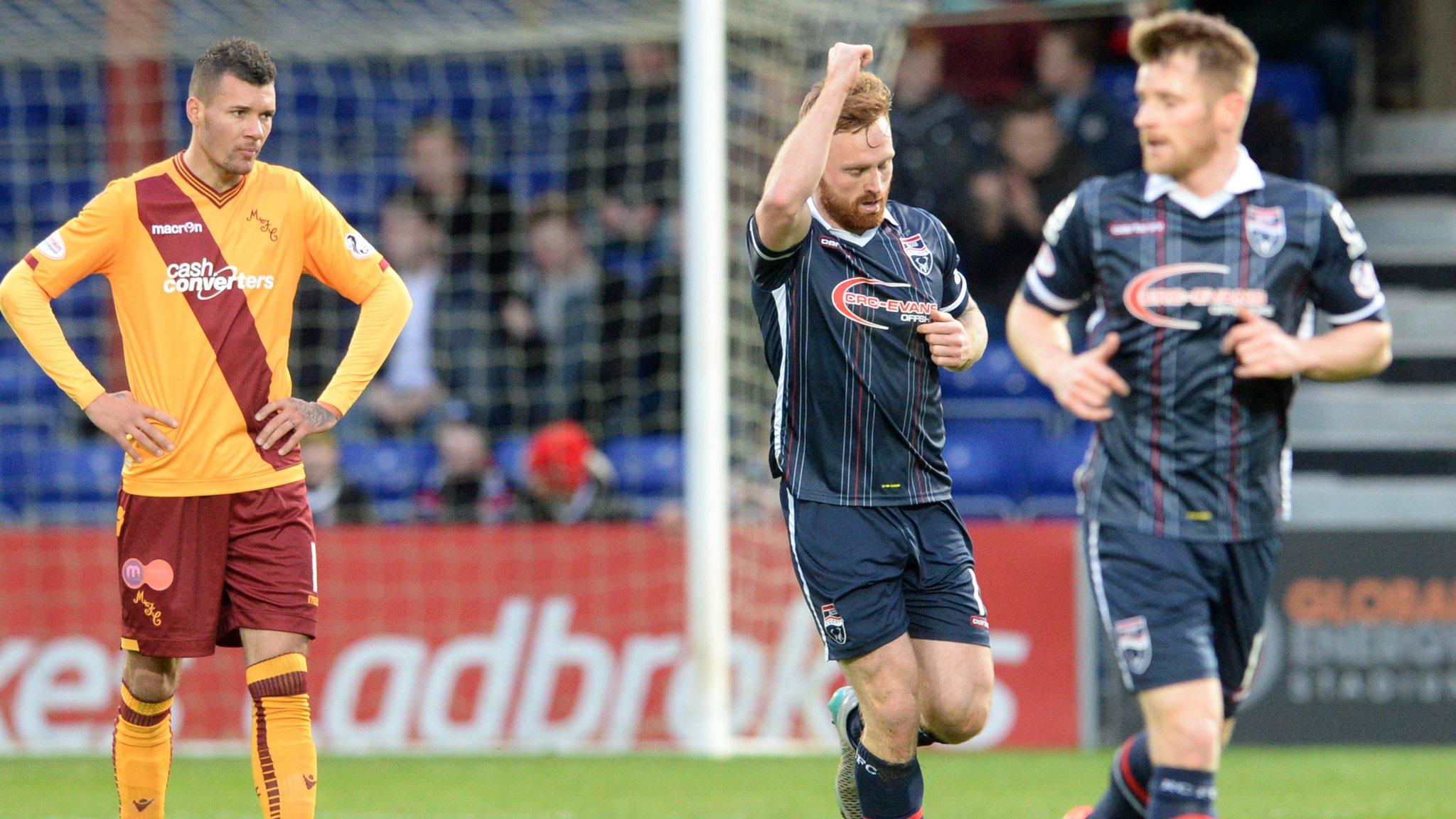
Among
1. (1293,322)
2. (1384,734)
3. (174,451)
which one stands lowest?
(1384,734)

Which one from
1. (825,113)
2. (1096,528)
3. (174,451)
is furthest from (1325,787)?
(174,451)

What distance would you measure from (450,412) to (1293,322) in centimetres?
640

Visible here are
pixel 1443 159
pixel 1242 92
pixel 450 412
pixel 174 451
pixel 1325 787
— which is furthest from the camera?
pixel 1443 159

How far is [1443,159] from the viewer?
13500 millimetres

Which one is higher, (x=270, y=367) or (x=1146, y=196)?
(x=1146, y=196)

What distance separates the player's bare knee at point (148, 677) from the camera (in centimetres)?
513

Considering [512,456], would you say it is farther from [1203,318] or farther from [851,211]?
[1203,318]

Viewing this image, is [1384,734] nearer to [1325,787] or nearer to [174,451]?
[1325,787]

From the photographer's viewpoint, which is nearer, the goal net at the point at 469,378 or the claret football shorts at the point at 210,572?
the claret football shorts at the point at 210,572

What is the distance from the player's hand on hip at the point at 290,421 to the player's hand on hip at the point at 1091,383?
202 cm

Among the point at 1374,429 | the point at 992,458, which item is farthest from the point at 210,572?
the point at 1374,429

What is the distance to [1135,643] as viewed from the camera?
4.36 meters

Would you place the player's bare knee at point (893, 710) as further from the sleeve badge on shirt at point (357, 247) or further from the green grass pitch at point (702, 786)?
the green grass pitch at point (702, 786)

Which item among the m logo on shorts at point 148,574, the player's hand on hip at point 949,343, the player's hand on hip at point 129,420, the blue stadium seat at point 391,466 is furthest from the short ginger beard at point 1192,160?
the blue stadium seat at point 391,466
